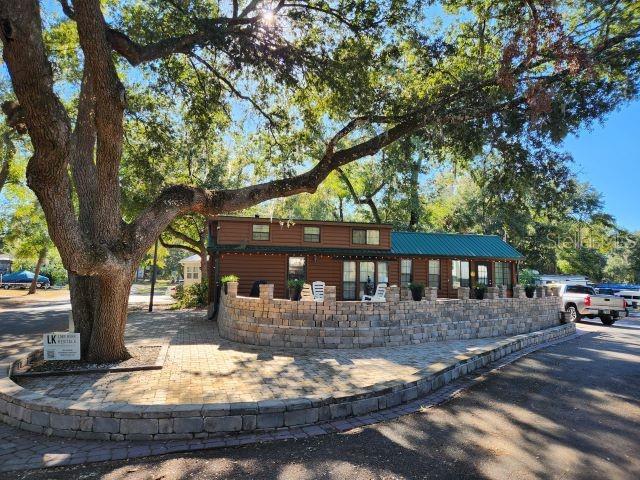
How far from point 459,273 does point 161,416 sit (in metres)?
18.6

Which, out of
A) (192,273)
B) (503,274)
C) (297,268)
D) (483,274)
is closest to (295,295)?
(297,268)

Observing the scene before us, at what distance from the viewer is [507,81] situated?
702 centimetres

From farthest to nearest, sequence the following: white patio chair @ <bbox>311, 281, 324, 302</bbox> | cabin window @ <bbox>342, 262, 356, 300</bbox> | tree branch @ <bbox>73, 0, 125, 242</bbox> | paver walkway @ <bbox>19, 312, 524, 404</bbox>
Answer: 1. cabin window @ <bbox>342, 262, 356, 300</bbox>
2. white patio chair @ <bbox>311, 281, 324, 302</bbox>
3. tree branch @ <bbox>73, 0, 125, 242</bbox>
4. paver walkway @ <bbox>19, 312, 524, 404</bbox>

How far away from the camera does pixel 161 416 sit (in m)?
4.53

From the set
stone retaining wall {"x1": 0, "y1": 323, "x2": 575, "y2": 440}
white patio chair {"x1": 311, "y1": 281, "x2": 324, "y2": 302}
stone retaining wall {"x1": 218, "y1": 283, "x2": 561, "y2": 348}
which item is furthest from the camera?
white patio chair {"x1": 311, "y1": 281, "x2": 324, "y2": 302}

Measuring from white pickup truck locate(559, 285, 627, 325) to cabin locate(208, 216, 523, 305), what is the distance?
3.21m

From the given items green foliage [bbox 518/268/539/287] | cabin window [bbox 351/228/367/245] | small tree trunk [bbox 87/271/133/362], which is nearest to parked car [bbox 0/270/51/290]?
cabin window [bbox 351/228/367/245]

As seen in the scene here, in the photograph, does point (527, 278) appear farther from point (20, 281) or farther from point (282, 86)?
point (20, 281)

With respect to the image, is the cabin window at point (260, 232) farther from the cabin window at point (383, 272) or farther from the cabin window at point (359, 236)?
the cabin window at point (383, 272)

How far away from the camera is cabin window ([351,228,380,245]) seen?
A: 1786cm

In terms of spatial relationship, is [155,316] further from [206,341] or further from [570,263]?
[570,263]

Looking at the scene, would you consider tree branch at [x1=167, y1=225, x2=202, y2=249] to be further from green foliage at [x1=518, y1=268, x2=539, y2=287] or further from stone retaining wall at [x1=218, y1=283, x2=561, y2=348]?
green foliage at [x1=518, y1=268, x2=539, y2=287]

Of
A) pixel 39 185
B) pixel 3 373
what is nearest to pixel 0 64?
pixel 39 185

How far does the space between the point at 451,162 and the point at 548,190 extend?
2.91m
